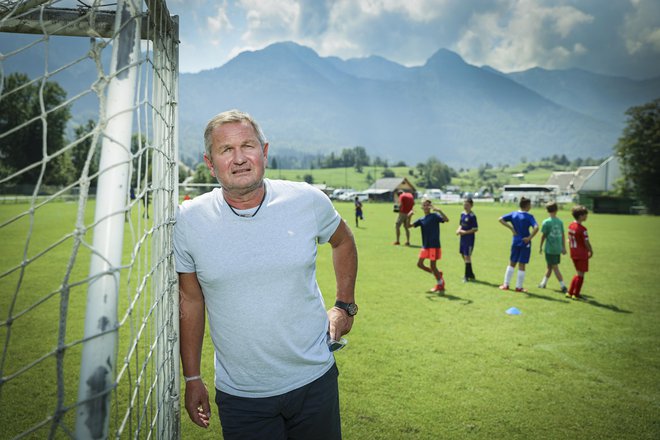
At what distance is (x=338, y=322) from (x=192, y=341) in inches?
35.4

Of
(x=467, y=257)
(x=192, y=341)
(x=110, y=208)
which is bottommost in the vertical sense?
(x=467, y=257)

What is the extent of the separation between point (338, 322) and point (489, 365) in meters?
3.24

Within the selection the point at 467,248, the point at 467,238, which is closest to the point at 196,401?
the point at 467,248

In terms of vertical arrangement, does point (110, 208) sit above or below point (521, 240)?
above

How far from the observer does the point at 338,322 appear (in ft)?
8.51

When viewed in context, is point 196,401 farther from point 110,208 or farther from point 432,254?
point 432,254

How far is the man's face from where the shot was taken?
214cm

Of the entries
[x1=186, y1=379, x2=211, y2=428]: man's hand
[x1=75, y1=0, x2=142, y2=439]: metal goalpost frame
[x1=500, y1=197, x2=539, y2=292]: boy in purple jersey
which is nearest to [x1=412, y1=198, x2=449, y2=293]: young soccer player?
[x1=500, y1=197, x2=539, y2=292]: boy in purple jersey

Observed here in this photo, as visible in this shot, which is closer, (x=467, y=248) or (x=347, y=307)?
(x=347, y=307)

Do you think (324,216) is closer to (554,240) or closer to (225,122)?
(225,122)

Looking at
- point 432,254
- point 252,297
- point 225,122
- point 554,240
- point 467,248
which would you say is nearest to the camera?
point 252,297

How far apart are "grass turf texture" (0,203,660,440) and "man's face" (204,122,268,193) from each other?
2655 millimetres

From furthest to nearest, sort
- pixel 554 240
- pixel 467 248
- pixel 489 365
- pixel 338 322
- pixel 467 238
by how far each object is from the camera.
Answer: pixel 467 238 → pixel 467 248 → pixel 554 240 → pixel 489 365 → pixel 338 322

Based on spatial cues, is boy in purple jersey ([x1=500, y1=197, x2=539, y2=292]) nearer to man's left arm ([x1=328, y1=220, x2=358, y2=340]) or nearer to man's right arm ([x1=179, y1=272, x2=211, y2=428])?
man's left arm ([x1=328, y1=220, x2=358, y2=340])
